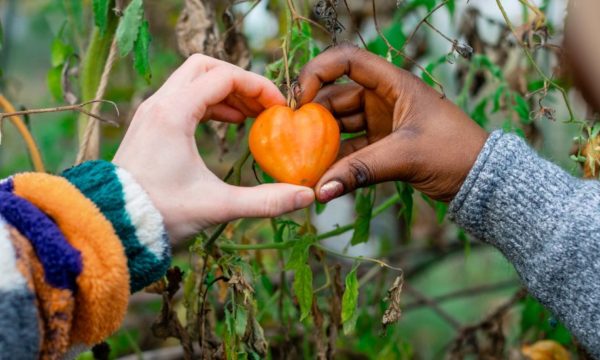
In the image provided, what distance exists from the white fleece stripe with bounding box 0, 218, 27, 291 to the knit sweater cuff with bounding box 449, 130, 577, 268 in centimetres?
70

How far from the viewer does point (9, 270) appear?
0.95 metres

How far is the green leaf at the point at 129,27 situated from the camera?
1394mm

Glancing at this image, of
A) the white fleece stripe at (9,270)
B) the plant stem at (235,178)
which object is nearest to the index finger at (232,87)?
the plant stem at (235,178)

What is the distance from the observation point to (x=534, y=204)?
4.16 feet

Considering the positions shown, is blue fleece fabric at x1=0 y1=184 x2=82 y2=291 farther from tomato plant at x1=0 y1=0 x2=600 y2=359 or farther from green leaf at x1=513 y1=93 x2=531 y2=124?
green leaf at x1=513 y1=93 x2=531 y2=124

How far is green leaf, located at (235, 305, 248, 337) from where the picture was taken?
49.9 inches

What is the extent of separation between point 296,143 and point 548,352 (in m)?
0.91

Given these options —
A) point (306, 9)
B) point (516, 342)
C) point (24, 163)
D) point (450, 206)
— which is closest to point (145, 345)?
point (24, 163)

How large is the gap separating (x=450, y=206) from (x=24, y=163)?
2063 mm

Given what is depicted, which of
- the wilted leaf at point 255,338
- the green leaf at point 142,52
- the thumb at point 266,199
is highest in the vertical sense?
the green leaf at point 142,52

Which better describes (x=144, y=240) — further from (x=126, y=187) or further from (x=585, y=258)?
(x=585, y=258)

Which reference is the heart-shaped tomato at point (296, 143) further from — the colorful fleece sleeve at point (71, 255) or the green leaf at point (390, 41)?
the green leaf at point (390, 41)

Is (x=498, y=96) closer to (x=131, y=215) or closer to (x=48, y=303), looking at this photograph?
(x=131, y=215)

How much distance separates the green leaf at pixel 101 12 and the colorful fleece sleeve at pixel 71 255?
50cm
